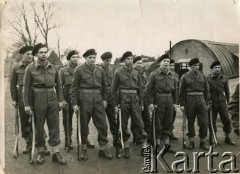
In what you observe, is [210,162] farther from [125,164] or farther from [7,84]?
[7,84]

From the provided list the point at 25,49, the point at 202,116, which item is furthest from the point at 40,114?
the point at 202,116

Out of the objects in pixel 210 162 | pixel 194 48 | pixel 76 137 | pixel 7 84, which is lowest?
pixel 210 162

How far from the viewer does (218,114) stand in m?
2.68

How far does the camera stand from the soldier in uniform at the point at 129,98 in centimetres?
237

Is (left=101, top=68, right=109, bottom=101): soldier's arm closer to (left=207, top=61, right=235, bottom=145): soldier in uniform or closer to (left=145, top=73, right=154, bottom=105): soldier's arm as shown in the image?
(left=145, top=73, right=154, bottom=105): soldier's arm

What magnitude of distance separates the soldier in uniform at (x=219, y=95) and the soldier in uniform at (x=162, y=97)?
321 millimetres

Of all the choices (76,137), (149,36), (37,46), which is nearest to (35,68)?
(37,46)

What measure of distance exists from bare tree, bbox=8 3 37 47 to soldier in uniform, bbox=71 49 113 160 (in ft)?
1.19

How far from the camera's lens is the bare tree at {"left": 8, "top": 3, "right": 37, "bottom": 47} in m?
2.20

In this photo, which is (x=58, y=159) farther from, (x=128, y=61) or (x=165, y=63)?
(x=165, y=63)

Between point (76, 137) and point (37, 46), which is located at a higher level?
point (37, 46)

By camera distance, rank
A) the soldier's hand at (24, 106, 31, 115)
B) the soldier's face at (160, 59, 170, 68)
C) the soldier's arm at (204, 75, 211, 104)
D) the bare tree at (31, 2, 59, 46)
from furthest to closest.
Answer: the soldier's arm at (204, 75, 211, 104) < the soldier's face at (160, 59, 170, 68) < the bare tree at (31, 2, 59, 46) < the soldier's hand at (24, 106, 31, 115)

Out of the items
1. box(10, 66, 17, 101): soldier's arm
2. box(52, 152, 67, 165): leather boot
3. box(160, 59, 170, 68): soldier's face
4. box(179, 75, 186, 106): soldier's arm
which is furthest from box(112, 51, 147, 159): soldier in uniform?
box(10, 66, 17, 101): soldier's arm

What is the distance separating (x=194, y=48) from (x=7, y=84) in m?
1.30
